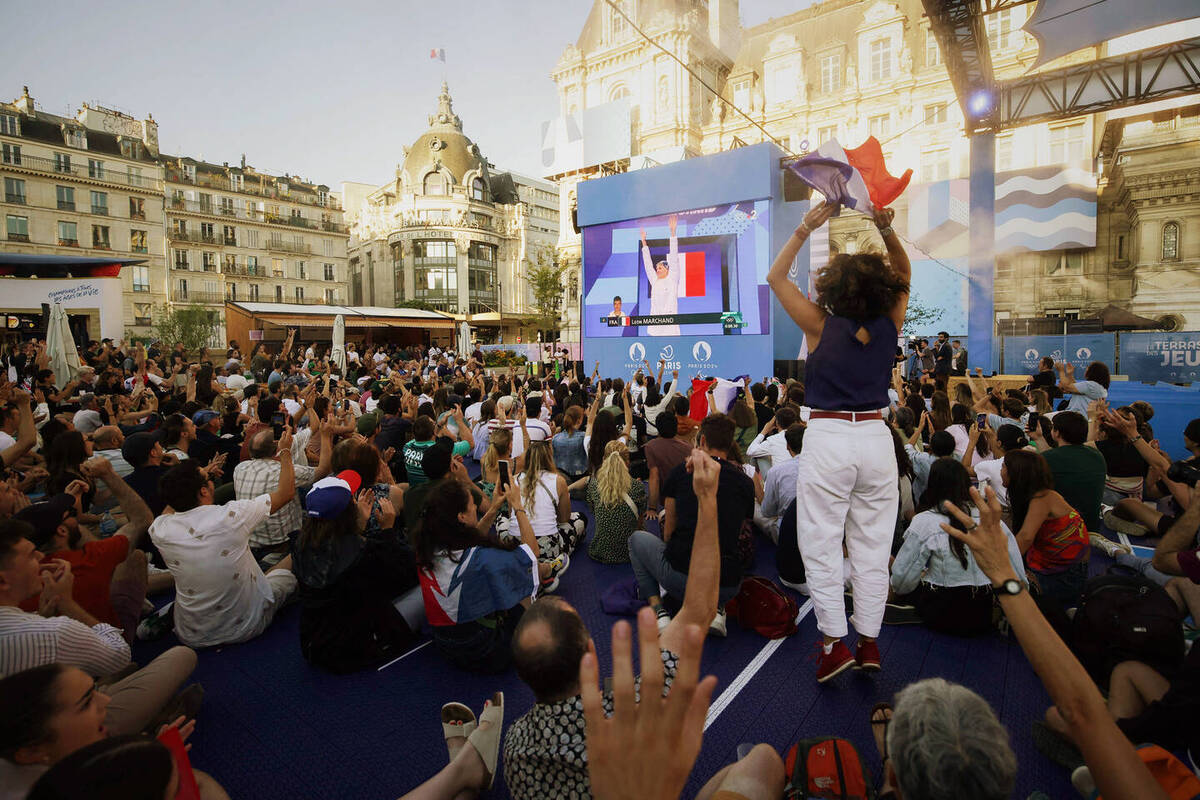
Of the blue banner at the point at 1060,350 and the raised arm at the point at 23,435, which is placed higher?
the blue banner at the point at 1060,350

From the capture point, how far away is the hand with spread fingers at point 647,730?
95 cm

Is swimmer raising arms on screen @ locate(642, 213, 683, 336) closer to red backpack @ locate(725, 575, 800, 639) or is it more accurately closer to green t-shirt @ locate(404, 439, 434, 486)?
green t-shirt @ locate(404, 439, 434, 486)

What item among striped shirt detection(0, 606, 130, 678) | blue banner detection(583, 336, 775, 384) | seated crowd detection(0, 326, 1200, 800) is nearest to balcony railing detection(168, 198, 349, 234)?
blue banner detection(583, 336, 775, 384)

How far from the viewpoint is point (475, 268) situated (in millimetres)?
53688

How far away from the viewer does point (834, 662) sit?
313 cm

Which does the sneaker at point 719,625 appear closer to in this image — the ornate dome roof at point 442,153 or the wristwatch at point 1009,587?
the wristwatch at point 1009,587

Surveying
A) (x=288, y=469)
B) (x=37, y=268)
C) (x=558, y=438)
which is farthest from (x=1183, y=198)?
(x=37, y=268)

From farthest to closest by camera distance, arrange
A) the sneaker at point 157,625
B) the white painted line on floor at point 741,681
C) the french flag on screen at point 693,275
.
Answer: the french flag on screen at point 693,275 < the sneaker at point 157,625 < the white painted line on floor at point 741,681

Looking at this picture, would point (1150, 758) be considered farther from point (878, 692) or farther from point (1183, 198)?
point (1183, 198)

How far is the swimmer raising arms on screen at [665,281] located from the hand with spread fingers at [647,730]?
16679 mm

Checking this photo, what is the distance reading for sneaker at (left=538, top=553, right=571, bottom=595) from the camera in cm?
451

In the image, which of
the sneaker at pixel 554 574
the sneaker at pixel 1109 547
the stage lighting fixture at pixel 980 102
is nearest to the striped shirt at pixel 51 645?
the sneaker at pixel 554 574

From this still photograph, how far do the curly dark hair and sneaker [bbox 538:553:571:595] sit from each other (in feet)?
9.54

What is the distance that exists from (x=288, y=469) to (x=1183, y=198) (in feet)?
99.1
